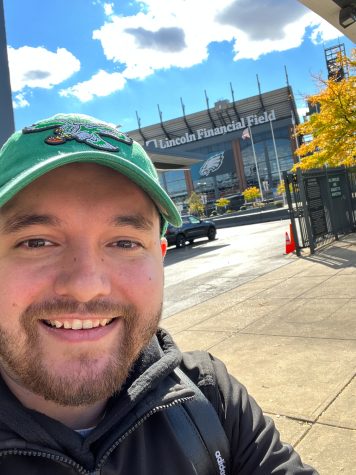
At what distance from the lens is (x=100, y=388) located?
1.26 m

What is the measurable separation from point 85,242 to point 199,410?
66 centimetres

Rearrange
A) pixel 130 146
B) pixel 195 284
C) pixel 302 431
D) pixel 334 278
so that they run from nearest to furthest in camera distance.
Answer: pixel 130 146, pixel 302 431, pixel 334 278, pixel 195 284

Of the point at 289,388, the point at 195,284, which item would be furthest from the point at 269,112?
the point at 289,388

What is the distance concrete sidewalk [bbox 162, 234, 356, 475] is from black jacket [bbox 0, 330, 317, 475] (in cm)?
134

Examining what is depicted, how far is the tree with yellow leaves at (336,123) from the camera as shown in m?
12.7

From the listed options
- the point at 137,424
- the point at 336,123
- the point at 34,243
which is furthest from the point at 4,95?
the point at 336,123

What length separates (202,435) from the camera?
1.34 metres

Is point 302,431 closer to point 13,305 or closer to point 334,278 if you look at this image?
point 13,305

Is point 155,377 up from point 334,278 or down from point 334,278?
up

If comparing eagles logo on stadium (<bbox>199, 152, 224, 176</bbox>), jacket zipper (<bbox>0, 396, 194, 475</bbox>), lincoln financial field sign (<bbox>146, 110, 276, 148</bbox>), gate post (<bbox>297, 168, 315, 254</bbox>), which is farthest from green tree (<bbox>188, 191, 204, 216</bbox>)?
jacket zipper (<bbox>0, 396, 194, 475</bbox>)

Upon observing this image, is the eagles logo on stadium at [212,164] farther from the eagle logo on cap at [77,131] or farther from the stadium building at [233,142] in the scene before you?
the eagle logo on cap at [77,131]

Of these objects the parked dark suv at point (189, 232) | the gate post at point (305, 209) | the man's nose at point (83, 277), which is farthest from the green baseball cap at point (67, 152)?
the parked dark suv at point (189, 232)

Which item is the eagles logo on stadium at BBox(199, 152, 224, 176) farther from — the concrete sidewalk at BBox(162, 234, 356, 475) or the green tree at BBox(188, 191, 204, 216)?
the concrete sidewalk at BBox(162, 234, 356, 475)

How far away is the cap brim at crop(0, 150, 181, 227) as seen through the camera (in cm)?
123
